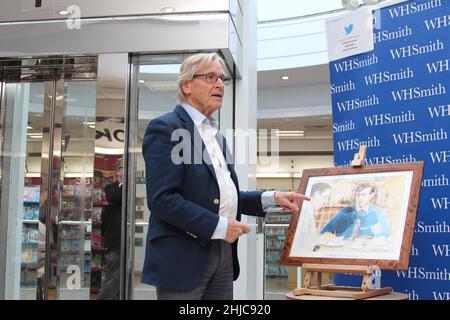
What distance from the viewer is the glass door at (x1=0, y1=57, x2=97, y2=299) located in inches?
149

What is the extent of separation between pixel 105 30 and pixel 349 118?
173cm

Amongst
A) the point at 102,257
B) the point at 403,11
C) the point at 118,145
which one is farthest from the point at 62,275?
the point at 403,11

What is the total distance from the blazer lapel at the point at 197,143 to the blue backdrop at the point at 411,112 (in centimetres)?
143

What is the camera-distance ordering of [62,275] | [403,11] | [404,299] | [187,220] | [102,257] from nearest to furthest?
1. [187,220]
2. [404,299]
3. [403,11]
4. [102,257]
5. [62,275]

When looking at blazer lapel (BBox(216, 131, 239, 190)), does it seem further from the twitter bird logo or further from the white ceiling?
the white ceiling

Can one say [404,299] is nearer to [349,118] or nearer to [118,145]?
[349,118]

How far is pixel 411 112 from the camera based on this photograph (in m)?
3.06

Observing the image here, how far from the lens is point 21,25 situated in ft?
12.2

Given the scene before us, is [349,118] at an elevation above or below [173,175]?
above

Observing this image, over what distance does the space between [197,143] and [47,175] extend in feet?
6.87

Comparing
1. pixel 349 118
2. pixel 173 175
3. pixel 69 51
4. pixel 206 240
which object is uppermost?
pixel 69 51

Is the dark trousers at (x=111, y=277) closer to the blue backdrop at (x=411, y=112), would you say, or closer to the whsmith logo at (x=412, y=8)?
the blue backdrop at (x=411, y=112)

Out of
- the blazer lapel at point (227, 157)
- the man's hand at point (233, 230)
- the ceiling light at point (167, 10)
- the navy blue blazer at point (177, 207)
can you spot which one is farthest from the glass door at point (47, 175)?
the man's hand at point (233, 230)

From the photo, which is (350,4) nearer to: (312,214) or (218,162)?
(312,214)
